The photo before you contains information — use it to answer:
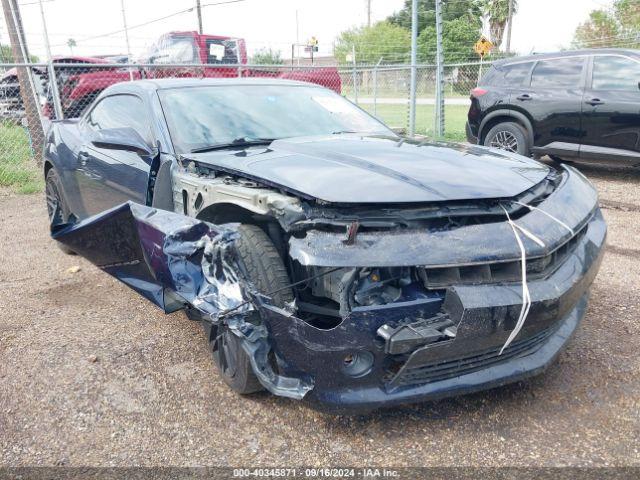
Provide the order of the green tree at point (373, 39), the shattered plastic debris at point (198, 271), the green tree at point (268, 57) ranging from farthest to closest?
the green tree at point (373, 39)
the green tree at point (268, 57)
the shattered plastic debris at point (198, 271)

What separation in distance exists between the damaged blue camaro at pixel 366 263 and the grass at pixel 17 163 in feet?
20.5

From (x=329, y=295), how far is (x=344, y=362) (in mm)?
327

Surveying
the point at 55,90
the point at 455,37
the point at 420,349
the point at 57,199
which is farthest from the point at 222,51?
the point at 455,37

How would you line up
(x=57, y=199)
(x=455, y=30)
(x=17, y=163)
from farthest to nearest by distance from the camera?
(x=455, y=30) → (x=17, y=163) → (x=57, y=199)

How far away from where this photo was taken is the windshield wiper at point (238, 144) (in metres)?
3.18

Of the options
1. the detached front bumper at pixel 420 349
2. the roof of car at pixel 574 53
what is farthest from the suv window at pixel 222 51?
the detached front bumper at pixel 420 349

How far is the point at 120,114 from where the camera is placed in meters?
4.10

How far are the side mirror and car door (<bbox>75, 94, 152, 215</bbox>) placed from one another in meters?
0.07

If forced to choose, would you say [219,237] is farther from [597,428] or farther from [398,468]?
[597,428]

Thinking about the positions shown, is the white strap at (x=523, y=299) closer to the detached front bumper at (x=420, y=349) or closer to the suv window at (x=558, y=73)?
the detached front bumper at (x=420, y=349)

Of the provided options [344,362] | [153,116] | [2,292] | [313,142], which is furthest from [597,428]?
[2,292]

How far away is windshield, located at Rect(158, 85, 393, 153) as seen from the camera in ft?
10.9

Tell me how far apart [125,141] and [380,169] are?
5.61ft

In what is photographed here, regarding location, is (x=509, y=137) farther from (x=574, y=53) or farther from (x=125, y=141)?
(x=125, y=141)
